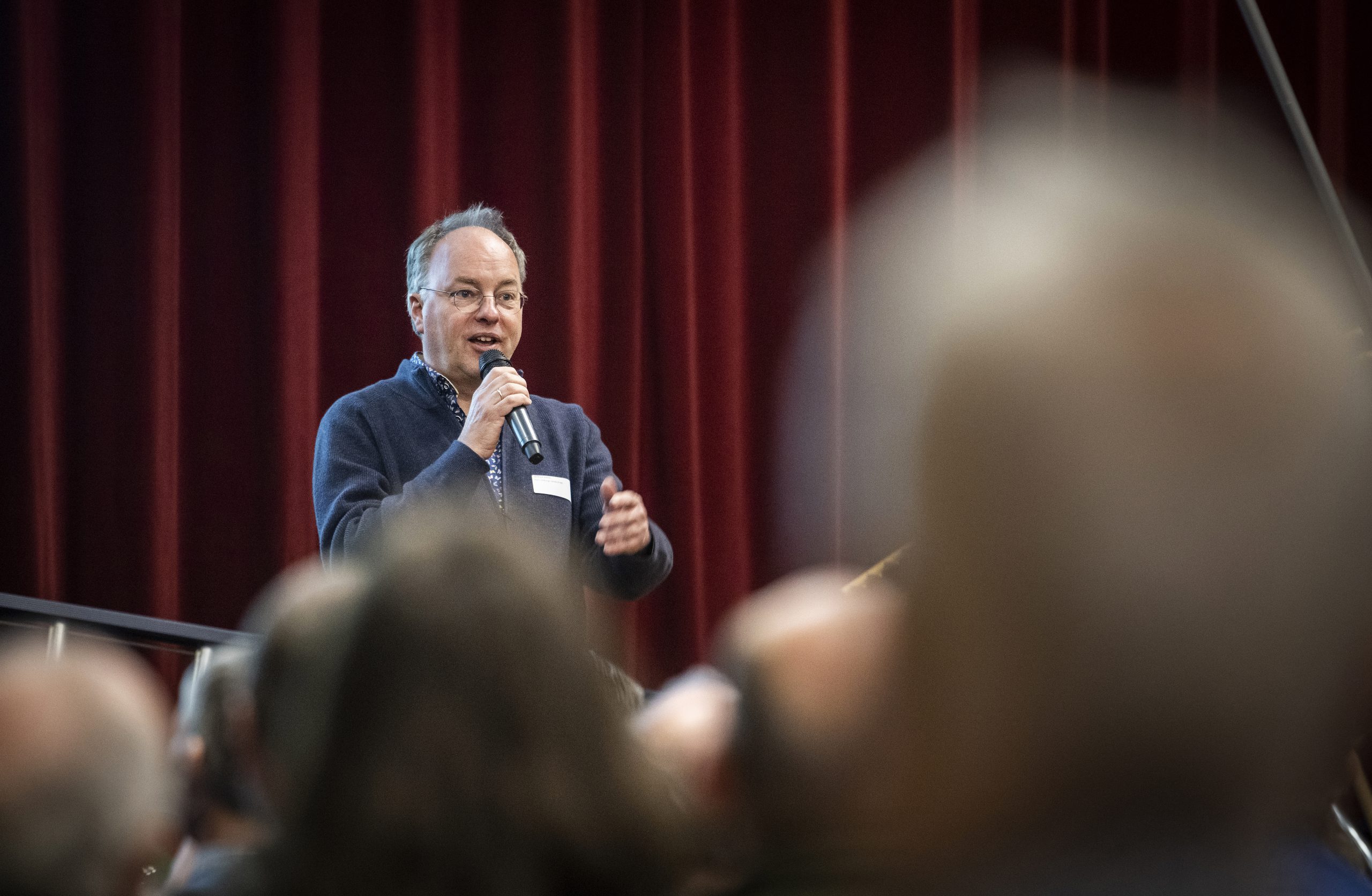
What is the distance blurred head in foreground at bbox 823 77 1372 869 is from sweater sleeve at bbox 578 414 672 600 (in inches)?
57.9

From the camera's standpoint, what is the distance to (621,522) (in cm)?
190

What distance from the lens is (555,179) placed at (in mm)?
3186

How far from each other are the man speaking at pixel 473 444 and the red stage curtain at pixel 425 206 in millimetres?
817

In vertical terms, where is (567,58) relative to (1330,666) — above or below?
above

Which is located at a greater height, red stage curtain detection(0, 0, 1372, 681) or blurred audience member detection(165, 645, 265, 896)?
red stage curtain detection(0, 0, 1372, 681)

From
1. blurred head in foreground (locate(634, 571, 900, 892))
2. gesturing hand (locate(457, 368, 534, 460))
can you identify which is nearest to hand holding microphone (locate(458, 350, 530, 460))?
gesturing hand (locate(457, 368, 534, 460))

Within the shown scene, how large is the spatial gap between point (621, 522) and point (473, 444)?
272 mm

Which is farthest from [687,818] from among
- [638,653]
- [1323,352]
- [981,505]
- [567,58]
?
[567,58]

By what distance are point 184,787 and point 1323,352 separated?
2.36 feet

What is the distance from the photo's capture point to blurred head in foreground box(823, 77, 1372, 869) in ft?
1.62

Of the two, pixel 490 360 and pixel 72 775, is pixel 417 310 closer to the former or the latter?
pixel 490 360

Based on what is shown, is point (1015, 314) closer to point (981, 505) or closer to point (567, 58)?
point (981, 505)

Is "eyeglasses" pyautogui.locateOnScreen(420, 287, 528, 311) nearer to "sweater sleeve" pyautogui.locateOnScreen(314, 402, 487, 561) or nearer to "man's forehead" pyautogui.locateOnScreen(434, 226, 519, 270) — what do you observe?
"man's forehead" pyautogui.locateOnScreen(434, 226, 519, 270)

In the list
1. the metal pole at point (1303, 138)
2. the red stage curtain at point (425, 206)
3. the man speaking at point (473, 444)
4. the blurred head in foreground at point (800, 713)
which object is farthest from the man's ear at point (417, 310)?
the blurred head in foreground at point (800, 713)
